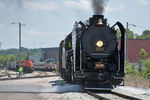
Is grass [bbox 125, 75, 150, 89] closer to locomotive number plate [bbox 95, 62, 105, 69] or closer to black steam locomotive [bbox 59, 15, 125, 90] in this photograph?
black steam locomotive [bbox 59, 15, 125, 90]

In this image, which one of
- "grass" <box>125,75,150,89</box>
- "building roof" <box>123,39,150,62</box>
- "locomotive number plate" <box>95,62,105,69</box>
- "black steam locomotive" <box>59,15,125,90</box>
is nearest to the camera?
"black steam locomotive" <box>59,15,125,90</box>

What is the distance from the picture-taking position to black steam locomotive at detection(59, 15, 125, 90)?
1605 centimetres

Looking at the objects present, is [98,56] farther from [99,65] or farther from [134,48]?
[134,48]

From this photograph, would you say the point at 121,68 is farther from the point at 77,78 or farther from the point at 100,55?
the point at 77,78

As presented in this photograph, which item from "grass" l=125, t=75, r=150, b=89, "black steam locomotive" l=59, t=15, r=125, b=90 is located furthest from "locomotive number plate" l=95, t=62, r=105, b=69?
"grass" l=125, t=75, r=150, b=89

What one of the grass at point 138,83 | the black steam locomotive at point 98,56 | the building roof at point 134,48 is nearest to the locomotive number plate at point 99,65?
the black steam locomotive at point 98,56

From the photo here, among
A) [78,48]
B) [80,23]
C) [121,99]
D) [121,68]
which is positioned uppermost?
[80,23]

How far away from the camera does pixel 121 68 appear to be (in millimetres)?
16281

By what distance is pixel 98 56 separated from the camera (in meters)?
16.3

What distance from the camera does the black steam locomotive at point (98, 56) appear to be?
632 inches

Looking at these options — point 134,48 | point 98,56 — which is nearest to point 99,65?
point 98,56

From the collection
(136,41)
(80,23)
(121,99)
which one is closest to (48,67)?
(136,41)

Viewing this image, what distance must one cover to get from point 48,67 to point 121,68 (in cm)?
4503

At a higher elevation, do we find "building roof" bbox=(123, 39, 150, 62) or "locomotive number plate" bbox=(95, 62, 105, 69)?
"building roof" bbox=(123, 39, 150, 62)
